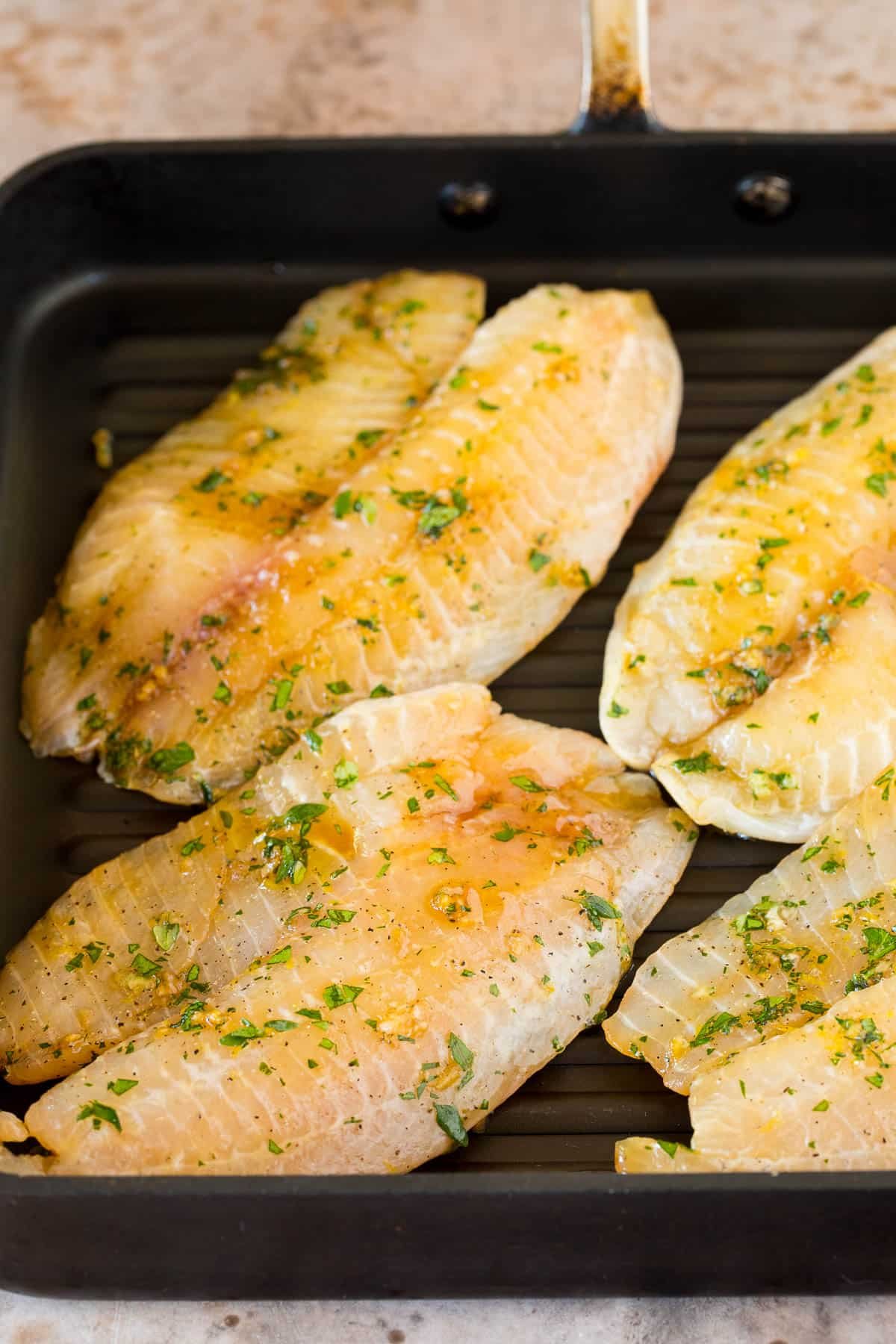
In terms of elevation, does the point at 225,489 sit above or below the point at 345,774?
above

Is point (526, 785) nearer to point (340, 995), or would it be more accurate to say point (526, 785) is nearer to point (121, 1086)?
point (340, 995)

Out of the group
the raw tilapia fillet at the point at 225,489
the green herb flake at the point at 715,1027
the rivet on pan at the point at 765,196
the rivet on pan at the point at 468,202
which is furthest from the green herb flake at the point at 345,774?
the rivet on pan at the point at 765,196

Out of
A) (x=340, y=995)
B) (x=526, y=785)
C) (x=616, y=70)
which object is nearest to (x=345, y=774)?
(x=526, y=785)

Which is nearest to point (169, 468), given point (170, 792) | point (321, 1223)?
point (170, 792)

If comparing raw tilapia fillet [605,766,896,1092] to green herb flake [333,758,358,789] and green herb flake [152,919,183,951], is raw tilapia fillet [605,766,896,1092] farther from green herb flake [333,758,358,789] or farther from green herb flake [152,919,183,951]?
green herb flake [152,919,183,951]

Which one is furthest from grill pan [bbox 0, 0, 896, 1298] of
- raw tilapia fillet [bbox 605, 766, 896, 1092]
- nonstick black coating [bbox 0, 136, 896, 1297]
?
raw tilapia fillet [bbox 605, 766, 896, 1092]
